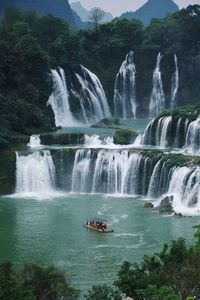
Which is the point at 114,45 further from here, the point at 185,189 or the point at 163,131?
the point at 185,189

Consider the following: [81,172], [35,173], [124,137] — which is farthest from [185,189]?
[124,137]

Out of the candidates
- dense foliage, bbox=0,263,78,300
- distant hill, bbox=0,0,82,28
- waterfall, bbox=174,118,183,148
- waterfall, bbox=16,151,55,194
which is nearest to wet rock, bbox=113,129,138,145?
waterfall, bbox=174,118,183,148

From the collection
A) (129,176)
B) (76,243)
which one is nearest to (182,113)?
(129,176)

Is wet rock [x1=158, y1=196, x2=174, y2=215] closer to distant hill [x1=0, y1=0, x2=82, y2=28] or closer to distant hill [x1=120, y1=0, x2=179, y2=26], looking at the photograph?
distant hill [x1=0, y1=0, x2=82, y2=28]

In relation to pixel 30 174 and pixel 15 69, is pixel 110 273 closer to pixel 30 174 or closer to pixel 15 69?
pixel 30 174

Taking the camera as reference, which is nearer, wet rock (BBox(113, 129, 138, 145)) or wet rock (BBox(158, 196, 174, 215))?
wet rock (BBox(158, 196, 174, 215))

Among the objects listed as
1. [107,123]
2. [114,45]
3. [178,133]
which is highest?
[114,45]
